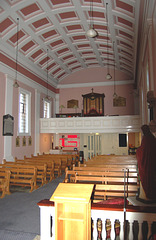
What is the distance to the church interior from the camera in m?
2.71

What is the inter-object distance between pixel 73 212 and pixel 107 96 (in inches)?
679

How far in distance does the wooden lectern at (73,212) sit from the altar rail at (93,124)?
12.7 meters

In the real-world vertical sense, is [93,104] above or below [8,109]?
above

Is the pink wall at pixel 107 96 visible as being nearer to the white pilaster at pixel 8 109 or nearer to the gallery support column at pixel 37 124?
the gallery support column at pixel 37 124

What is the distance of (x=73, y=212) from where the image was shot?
2.65 metres

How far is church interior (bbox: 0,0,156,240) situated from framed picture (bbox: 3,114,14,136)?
58 millimetres

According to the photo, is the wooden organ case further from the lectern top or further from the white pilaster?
the lectern top

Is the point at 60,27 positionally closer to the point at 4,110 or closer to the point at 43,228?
the point at 4,110

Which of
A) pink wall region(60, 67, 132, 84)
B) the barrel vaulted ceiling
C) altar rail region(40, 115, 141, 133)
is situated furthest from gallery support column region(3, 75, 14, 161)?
pink wall region(60, 67, 132, 84)

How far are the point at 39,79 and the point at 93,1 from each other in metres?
7.90

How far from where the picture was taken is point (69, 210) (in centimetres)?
265

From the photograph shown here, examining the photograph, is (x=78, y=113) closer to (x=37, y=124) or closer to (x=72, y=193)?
(x=37, y=124)

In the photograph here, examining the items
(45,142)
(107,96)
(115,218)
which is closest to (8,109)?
(45,142)

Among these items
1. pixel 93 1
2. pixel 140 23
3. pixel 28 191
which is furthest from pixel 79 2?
pixel 28 191
